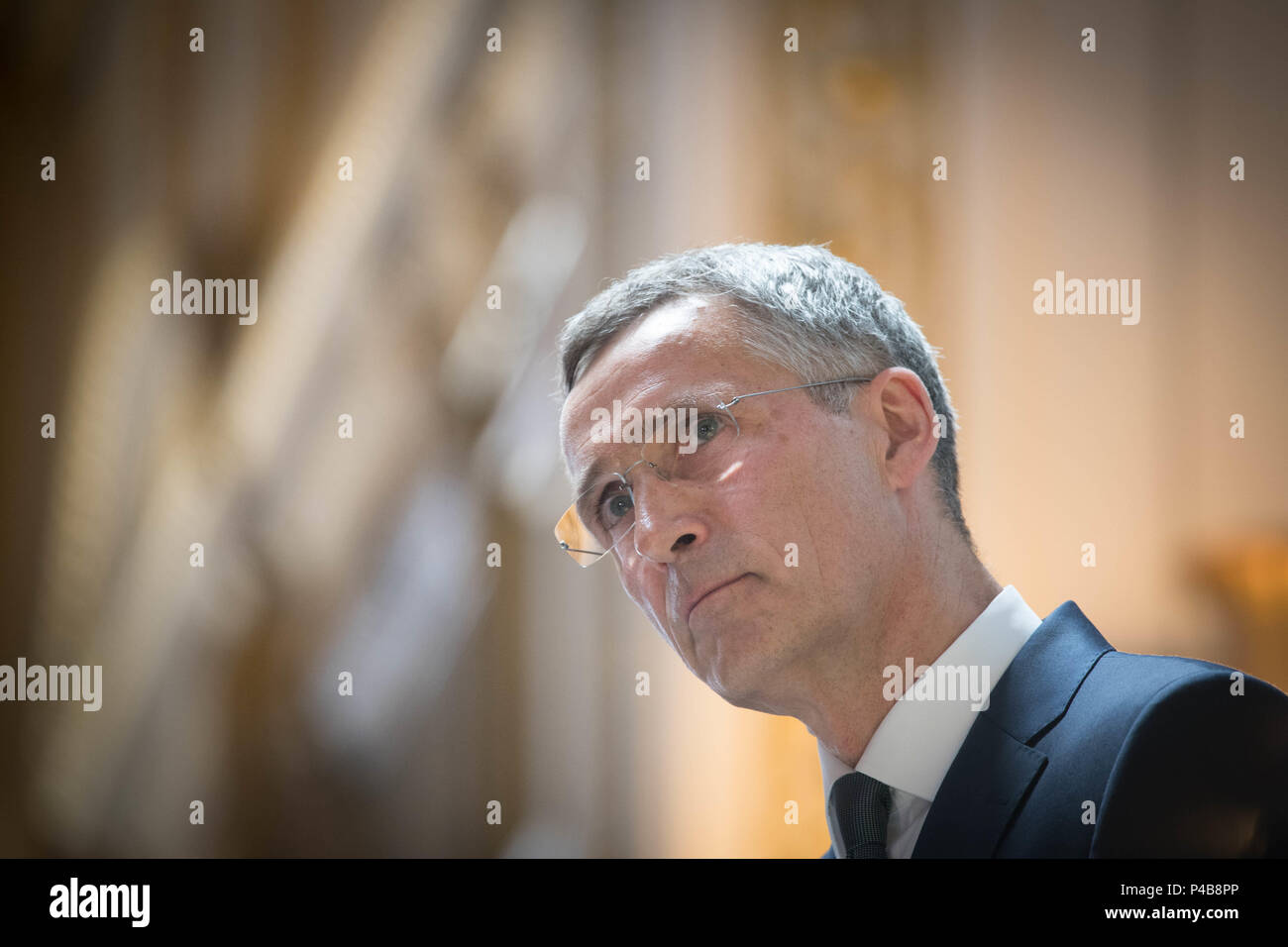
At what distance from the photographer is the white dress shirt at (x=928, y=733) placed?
4.85ft

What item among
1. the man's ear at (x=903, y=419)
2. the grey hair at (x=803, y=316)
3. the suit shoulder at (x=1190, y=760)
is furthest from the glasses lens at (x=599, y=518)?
the suit shoulder at (x=1190, y=760)

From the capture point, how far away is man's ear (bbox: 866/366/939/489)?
165 centimetres

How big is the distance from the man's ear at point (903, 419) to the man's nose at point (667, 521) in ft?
1.04

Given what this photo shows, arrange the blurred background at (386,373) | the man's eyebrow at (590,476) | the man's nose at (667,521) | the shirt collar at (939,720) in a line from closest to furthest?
the shirt collar at (939,720)
the man's nose at (667,521)
the man's eyebrow at (590,476)
the blurred background at (386,373)

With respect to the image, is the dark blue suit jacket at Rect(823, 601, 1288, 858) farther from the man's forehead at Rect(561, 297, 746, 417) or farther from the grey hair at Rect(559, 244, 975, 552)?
the man's forehead at Rect(561, 297, 746, 417)

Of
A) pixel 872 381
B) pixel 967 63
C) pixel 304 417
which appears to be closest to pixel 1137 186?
pixel 967 63

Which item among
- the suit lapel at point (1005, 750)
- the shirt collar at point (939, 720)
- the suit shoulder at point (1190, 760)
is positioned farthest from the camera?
the shirt collar at point (939, 720)

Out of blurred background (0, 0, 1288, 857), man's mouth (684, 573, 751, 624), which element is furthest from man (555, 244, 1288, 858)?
blurred background (0, 0, 1288, 857)

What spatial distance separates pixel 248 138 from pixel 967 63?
2.23 m

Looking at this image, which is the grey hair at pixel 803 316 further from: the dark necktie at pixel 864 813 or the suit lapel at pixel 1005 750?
the dark necktie at pixel 864 813

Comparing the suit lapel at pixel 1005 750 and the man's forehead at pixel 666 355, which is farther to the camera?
the man's forehead at pixel 666 355

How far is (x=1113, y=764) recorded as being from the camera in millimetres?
1253

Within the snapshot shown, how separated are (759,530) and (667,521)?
5.5 inches

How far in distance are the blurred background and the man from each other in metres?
1.33
